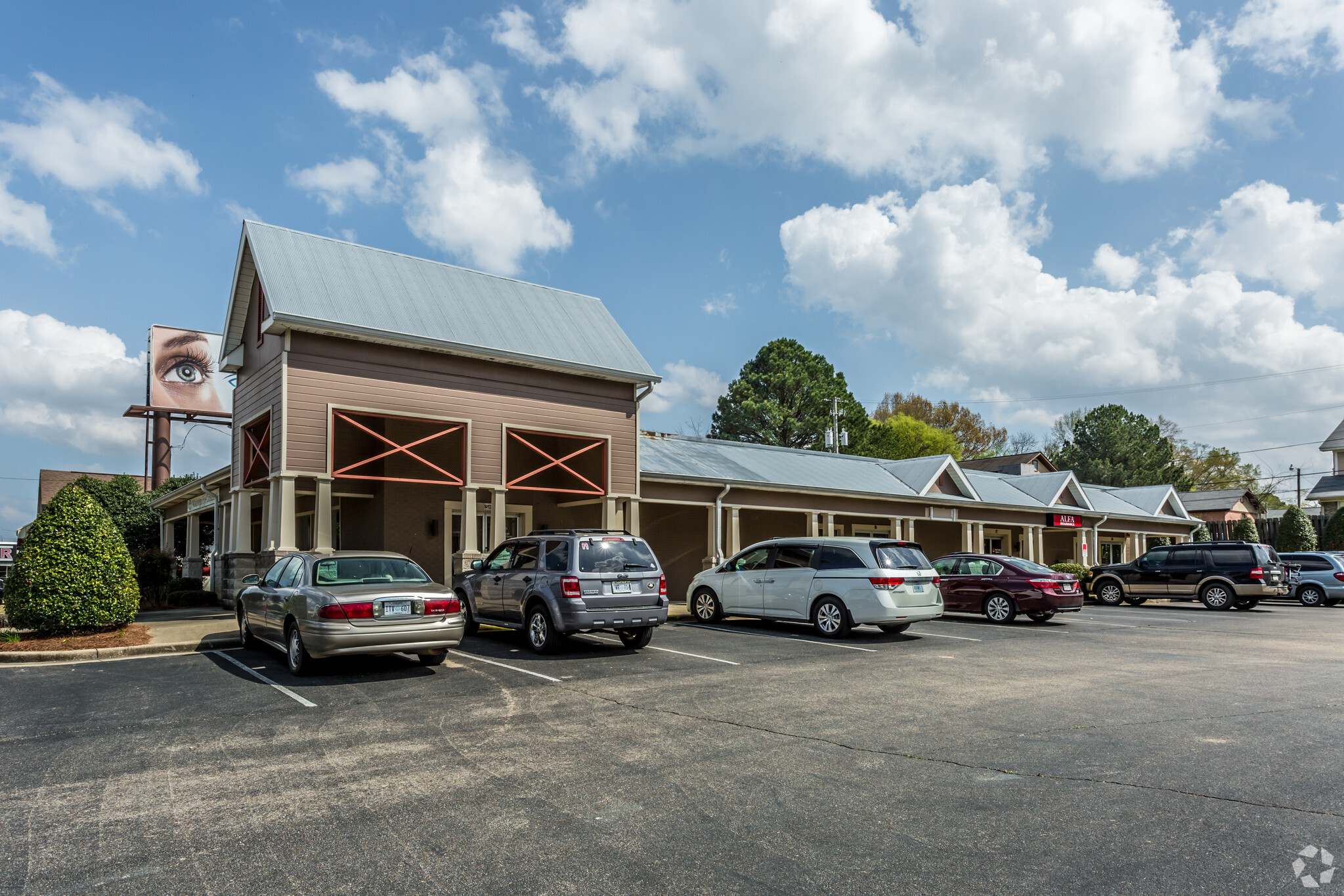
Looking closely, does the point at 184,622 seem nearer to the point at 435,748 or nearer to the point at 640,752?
the point at 435,748

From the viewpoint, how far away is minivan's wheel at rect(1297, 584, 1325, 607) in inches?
1015

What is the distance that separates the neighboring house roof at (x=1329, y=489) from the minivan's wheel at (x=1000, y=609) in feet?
138

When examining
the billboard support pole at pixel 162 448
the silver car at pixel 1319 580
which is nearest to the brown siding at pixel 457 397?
the silver car at pixel 1319 580

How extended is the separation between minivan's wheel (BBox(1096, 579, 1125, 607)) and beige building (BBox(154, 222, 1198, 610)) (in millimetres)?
6135

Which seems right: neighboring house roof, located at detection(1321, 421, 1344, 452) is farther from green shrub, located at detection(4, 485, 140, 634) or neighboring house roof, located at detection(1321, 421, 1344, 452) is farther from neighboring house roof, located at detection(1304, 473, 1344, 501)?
green shrub, located at detection(4, 485, 140, 634)

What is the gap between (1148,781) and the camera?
572 cm

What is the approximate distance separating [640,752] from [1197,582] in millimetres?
22544

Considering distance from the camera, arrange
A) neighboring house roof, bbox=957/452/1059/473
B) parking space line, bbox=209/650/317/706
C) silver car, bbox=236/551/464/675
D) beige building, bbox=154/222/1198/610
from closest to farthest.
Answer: parking space line, bbox=209/650/317/706
silver car, bbox=236/551/464/675
beige building, bbox=154/222/1198/610
neighboring house roof, bbox=957/452/1059/473

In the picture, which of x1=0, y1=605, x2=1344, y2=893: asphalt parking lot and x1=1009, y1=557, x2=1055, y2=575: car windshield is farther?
x1=1009, y1=557, x2=1055, y2=575: car windshield

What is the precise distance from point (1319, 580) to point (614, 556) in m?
→ 24.7

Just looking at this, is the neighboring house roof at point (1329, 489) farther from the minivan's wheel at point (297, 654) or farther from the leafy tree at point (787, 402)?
the minivan's wheel at point (297, 654)

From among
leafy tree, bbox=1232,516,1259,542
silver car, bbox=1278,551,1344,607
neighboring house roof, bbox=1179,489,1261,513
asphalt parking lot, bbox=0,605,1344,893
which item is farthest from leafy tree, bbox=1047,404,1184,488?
asphalt parking lot, bbox=0,605,1344,893

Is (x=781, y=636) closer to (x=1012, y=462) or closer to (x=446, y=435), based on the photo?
(x=446, y=435)

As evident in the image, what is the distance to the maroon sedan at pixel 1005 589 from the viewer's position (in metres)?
17.8
